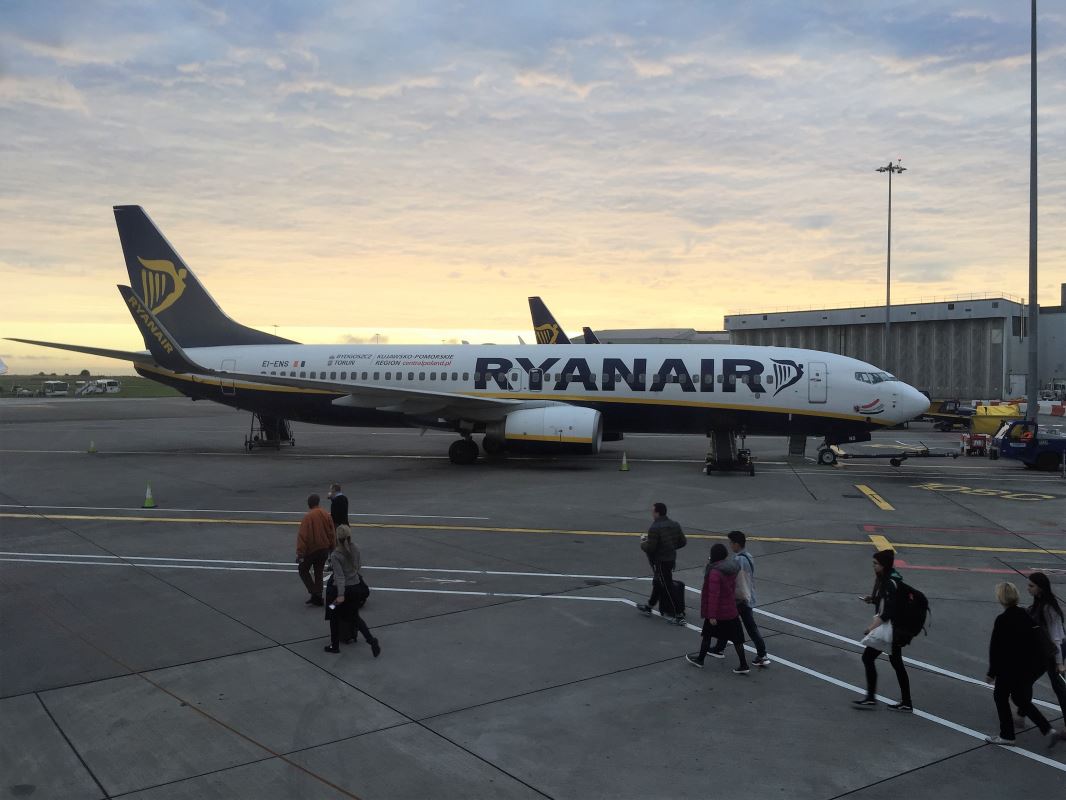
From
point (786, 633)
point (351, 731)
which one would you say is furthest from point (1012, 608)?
point (351, 731)

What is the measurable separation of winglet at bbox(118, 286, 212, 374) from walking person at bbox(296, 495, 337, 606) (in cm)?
2011

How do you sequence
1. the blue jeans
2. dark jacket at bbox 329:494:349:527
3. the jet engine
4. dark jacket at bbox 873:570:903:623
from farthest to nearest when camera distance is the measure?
the jet engine, dark jacket at bbox 329:494:349:527, the blue jeans, dark jacket at bbox 873:570:903:623

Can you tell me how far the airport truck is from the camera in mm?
29453

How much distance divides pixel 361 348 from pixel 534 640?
25098 mm

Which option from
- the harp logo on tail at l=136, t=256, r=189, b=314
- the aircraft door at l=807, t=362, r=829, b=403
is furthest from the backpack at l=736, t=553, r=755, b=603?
the harp logo on tail at l=136, t=256, r=189, b=314

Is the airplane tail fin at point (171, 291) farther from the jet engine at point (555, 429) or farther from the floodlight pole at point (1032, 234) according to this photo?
the floodlight pole at point (1032, 234)

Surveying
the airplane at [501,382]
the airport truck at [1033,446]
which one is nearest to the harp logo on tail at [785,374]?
the airplane at [501,382]

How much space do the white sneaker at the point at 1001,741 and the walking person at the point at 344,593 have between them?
6777 mm

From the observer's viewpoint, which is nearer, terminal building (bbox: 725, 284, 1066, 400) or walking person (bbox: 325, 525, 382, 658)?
walking person (bbox: 325, 525, 382, 658)

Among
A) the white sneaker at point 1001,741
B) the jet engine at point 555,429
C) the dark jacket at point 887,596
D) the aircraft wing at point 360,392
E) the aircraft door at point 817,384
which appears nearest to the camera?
the white sneaker at point 1001,741

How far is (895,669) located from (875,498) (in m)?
15.5

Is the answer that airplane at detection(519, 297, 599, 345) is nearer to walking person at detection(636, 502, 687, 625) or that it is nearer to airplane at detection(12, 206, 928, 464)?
airplane at detection(12, 206, 928, 464)

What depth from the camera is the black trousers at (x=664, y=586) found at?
11.5m

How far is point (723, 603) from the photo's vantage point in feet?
31.8
